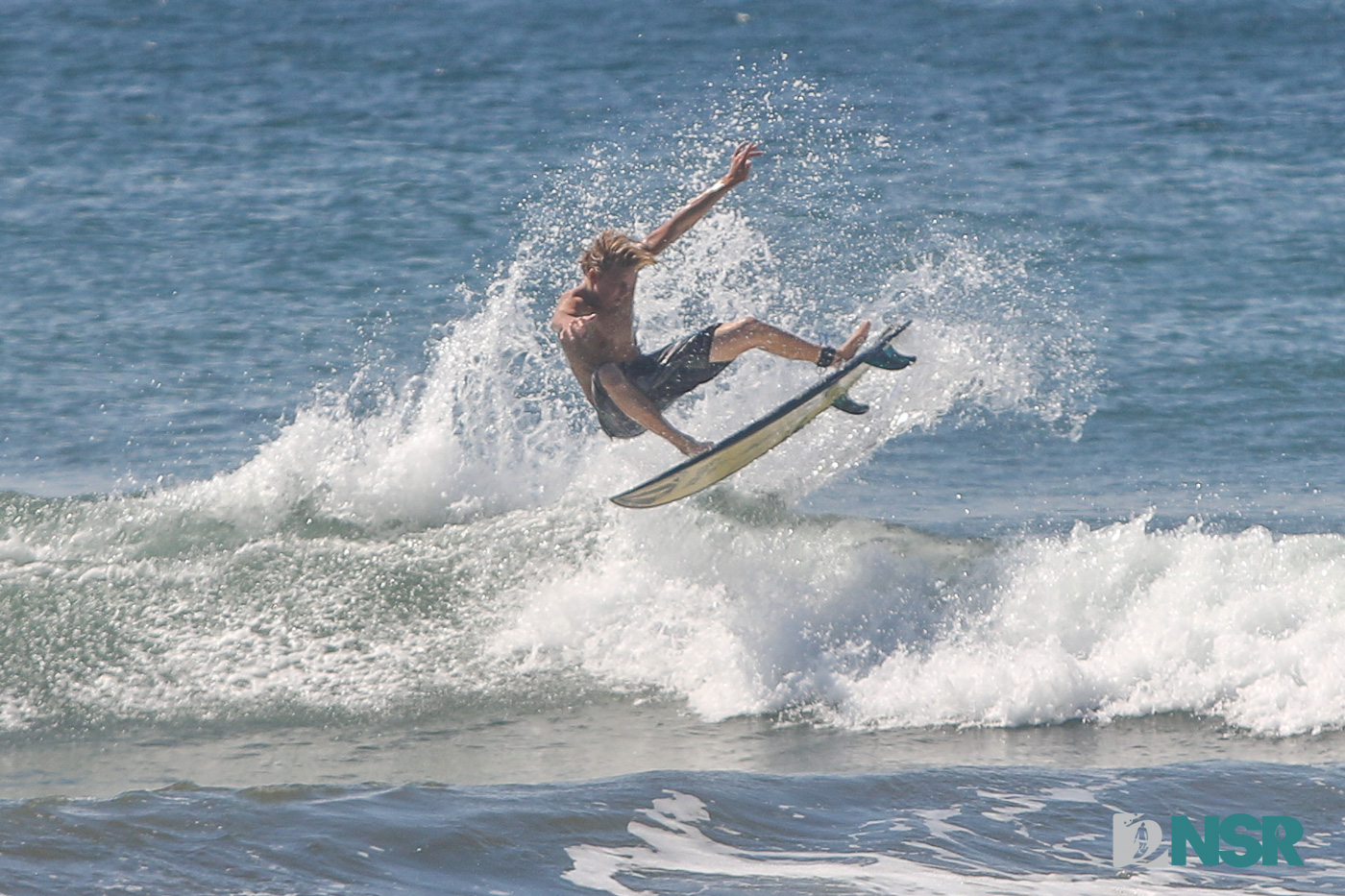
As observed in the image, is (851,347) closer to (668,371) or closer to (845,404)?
(845,404)

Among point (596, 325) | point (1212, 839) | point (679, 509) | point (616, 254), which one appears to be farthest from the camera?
point (679, 509)

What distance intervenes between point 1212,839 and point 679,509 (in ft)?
13.7

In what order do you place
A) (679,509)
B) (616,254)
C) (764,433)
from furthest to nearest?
1. (679,509)
2. (764,433)
3. (616,254)

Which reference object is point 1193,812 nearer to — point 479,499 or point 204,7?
point 479,499

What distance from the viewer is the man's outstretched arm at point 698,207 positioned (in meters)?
7.31

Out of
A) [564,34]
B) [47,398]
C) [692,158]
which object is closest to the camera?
[47,398]

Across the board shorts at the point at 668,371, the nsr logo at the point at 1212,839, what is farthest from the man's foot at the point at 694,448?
the nsr logo at the point at 1212,839

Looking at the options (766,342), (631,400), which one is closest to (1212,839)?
(766,342)

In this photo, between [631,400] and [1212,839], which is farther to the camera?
[631,400]

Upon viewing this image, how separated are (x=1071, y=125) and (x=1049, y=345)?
688cm

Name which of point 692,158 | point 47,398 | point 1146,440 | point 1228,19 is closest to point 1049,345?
point 1146,440

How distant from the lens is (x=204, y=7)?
26.1 meters

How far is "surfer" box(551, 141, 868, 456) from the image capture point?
7.43 metres

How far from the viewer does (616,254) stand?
737cm
